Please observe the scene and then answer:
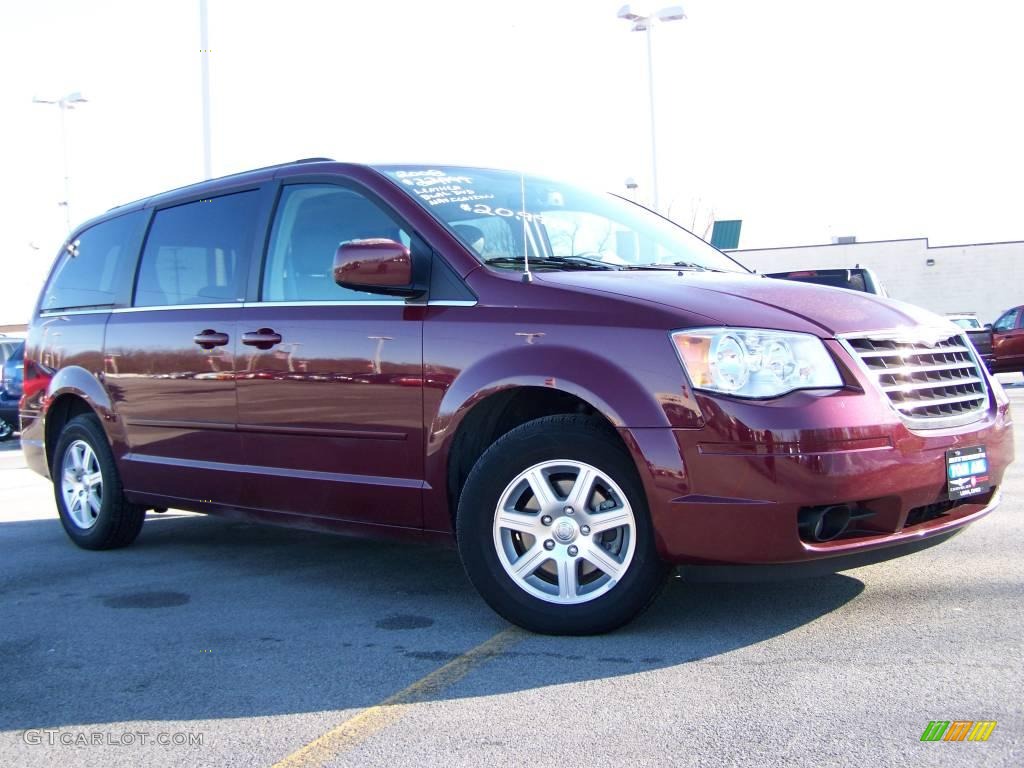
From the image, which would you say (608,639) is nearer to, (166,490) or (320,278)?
(320,278)

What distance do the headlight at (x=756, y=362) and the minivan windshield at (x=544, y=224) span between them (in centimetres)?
92

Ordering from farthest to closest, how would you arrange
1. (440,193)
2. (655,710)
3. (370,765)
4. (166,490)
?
(166,490), (440,193), (655,710), (370,765)

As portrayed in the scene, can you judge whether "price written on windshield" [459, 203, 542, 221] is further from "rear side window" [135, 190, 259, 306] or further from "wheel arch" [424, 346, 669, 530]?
"rear side window" [135, 190, 259, 306]

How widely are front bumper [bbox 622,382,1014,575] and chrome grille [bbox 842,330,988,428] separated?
106 millimetres

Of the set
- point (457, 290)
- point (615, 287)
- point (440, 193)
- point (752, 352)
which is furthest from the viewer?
point (440, 193)

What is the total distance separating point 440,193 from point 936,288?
45089 mm

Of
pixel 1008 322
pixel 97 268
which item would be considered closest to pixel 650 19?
pixel 1008 322

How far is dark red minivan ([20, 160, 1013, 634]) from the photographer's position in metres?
3.80

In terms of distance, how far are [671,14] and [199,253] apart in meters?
20.1

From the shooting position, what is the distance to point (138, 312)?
19.8ft

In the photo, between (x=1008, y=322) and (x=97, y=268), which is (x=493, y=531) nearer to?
(x=97, y=268)

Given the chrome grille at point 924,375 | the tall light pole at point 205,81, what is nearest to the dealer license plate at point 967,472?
the chrome grille at point 924,375

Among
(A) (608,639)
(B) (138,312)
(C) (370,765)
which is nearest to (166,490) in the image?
(B) (138,312)

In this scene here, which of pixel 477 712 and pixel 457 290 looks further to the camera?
pixel 457 290
